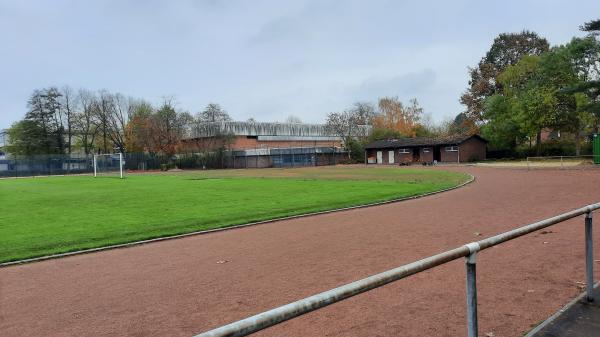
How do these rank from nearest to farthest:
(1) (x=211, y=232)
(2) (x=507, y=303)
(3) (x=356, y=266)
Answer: (2) (x=507, y=303)
(3) (x=356, y=266)
(1) (x=211, y=232)

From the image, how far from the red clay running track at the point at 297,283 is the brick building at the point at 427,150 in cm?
5380

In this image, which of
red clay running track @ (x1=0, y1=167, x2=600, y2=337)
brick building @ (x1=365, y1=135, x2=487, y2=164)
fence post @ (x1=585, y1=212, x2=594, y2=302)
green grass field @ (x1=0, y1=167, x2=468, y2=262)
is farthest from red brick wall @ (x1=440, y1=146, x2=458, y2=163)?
fence post @ (x1=585, y1=212, x2=594, y2=302)

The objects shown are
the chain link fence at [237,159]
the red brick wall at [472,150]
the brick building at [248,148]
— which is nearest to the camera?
the red brick wall at [472,150]

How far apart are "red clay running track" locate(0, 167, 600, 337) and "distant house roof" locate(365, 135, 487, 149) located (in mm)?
53663

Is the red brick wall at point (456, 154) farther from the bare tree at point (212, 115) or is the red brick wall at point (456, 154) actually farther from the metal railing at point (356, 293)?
the metal railing at point (356, 293)

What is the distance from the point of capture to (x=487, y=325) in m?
4.90

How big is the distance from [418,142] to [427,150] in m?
1.78

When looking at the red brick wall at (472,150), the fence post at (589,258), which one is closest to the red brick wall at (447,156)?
the red brick wall at (472,150)

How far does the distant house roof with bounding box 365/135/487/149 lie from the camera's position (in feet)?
209

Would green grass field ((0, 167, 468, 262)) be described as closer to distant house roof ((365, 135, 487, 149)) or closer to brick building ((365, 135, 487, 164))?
distant house roof ((365, 135, 487, 149))

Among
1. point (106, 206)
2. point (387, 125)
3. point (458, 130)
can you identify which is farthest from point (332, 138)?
point (106, 206)

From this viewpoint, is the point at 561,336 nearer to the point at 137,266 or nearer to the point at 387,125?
the point at 137,266

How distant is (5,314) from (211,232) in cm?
640

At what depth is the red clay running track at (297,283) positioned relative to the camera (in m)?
5.30
